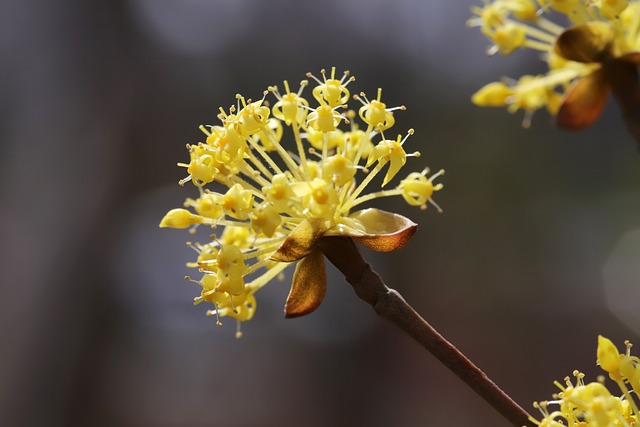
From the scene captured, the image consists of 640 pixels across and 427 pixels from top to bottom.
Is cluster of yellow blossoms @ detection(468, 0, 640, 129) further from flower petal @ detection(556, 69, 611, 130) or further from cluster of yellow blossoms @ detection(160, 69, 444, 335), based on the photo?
cluster of yellow blossoms @ detection(160, 69, 444, 335)

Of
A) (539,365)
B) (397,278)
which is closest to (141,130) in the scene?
(397,278)

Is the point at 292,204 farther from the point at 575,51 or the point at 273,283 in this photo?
the point at 273,283

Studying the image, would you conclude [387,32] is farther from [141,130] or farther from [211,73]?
[141,130]

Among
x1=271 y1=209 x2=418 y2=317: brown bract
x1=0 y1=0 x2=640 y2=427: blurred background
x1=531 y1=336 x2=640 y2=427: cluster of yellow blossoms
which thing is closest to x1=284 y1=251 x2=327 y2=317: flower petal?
x1=271 y1=209 x2=418 y2=317: brown bract

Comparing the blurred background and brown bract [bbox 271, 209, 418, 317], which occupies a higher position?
the blurred background

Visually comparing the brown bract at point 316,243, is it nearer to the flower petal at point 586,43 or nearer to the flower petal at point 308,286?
the flower petal at point 308,286

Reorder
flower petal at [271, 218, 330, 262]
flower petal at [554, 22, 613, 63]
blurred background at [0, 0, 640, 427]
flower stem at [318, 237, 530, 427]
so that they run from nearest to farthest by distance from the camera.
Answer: flower stem at [318, 237, 530, 427] → flower petal at [271, 218, 330, 262] → flower petal at [554, 22, 613, 63] → blurred background at [0, 0, 640, 427]
